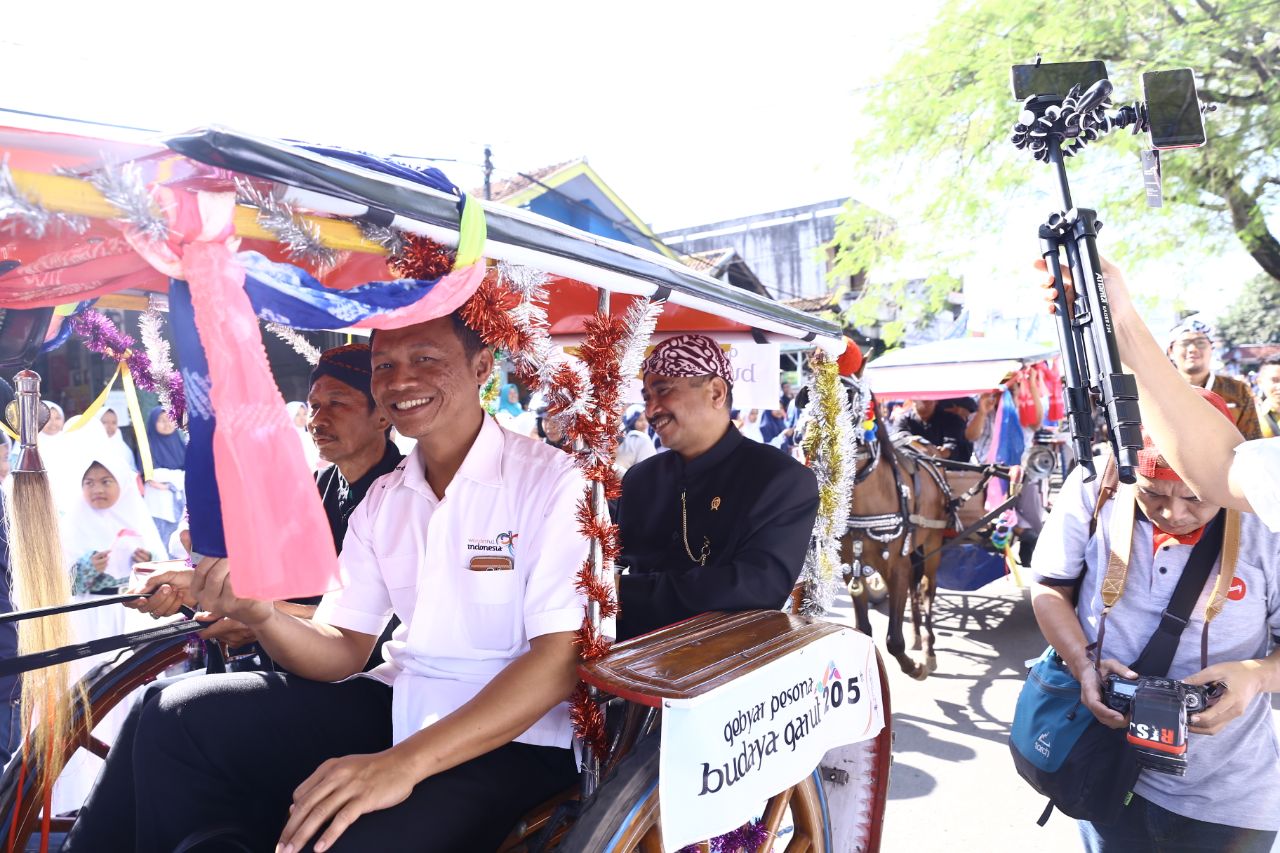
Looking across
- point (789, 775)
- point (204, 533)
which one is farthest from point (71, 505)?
point (789, 775)

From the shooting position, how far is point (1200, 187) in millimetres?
9289

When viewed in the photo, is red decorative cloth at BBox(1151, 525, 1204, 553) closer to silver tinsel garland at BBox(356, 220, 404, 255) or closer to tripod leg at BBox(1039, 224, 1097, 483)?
tripod leg at BBox(1039, 224, 1097, 483)

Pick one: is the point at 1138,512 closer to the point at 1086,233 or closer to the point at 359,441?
the point at 1086,233

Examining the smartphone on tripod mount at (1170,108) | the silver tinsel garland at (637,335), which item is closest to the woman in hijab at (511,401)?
the silver tinsel garland at (637,335)

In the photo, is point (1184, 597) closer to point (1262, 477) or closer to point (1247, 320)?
point (1262, 477)

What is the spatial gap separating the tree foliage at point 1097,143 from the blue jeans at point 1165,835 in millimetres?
7931

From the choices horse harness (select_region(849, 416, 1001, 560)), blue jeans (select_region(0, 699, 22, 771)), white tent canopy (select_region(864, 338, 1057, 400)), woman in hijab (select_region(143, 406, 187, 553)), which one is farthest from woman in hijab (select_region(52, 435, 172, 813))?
white tent canopy (select_region(864, 338, 1057, 400))

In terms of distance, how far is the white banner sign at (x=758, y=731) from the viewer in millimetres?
1759

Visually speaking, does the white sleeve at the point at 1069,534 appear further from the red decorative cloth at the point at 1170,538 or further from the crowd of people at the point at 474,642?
the red decorative cloth at the point at 1170,538

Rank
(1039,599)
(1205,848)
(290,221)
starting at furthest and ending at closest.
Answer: (1039,599) → (1205,848) → (290,221)

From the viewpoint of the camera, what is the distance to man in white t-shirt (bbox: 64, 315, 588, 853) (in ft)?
5.96

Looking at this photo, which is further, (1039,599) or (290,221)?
(1039,599)

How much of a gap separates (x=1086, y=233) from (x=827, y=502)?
177 cm

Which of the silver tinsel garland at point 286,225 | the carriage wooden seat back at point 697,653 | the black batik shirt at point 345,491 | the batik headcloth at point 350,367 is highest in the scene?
the silver tinsel garland at point 286,225
